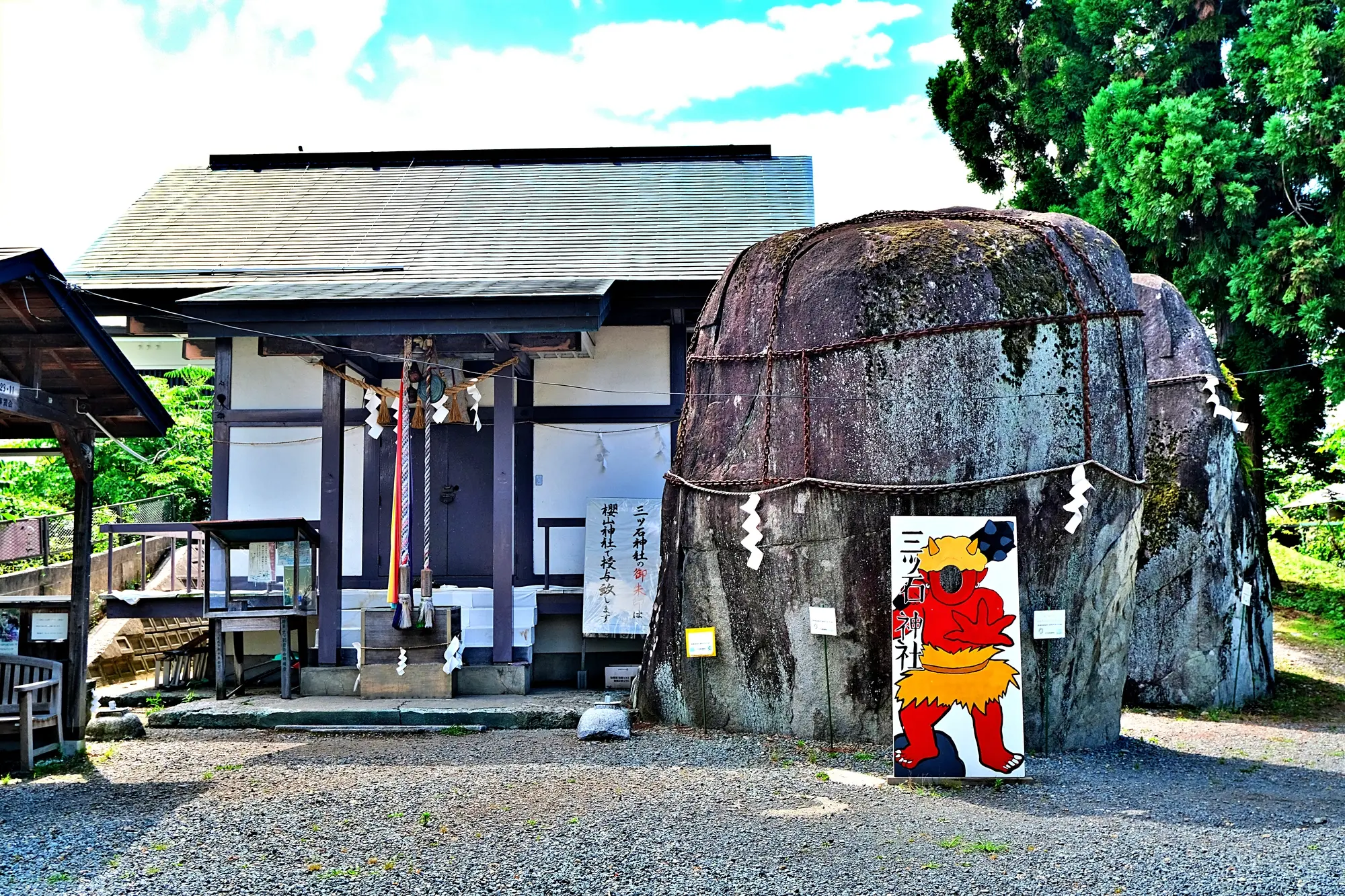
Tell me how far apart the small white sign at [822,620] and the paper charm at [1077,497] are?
181cm

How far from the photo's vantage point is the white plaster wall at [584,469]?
1170 cm

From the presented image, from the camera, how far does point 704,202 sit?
14.3 meters

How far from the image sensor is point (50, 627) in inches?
307

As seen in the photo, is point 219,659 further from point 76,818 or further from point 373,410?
point 76,818

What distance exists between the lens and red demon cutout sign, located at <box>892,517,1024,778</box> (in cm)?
683

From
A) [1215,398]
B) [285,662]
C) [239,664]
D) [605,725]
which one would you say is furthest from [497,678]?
[1215,398]

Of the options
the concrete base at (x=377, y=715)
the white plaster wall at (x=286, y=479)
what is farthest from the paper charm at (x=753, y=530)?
→ the white plaster wall at (x=286, y=479)

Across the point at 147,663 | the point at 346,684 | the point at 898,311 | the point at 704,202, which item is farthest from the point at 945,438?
the point at 147,663

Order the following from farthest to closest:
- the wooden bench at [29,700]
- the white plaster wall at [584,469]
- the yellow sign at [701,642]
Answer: the white plaster wall at [584,469] < the yellow sign at [701,642] < the wooden bench at [29,700]

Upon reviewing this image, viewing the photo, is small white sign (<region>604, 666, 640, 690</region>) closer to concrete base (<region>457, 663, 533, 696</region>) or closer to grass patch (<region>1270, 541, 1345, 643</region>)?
concrete base (<region>457, 663, 533, 696</region>)

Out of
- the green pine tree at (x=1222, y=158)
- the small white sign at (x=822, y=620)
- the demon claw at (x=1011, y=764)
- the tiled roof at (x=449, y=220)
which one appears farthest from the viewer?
the green pine tree at (x=1222, y=158)

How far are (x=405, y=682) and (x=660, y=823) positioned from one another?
4953 millimetres

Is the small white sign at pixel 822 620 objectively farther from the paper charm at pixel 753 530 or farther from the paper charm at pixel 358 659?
the paper charm at pixel 358 659

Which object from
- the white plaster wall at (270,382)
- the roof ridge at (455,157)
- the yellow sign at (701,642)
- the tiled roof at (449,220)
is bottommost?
the yellow sign at (701,642)
